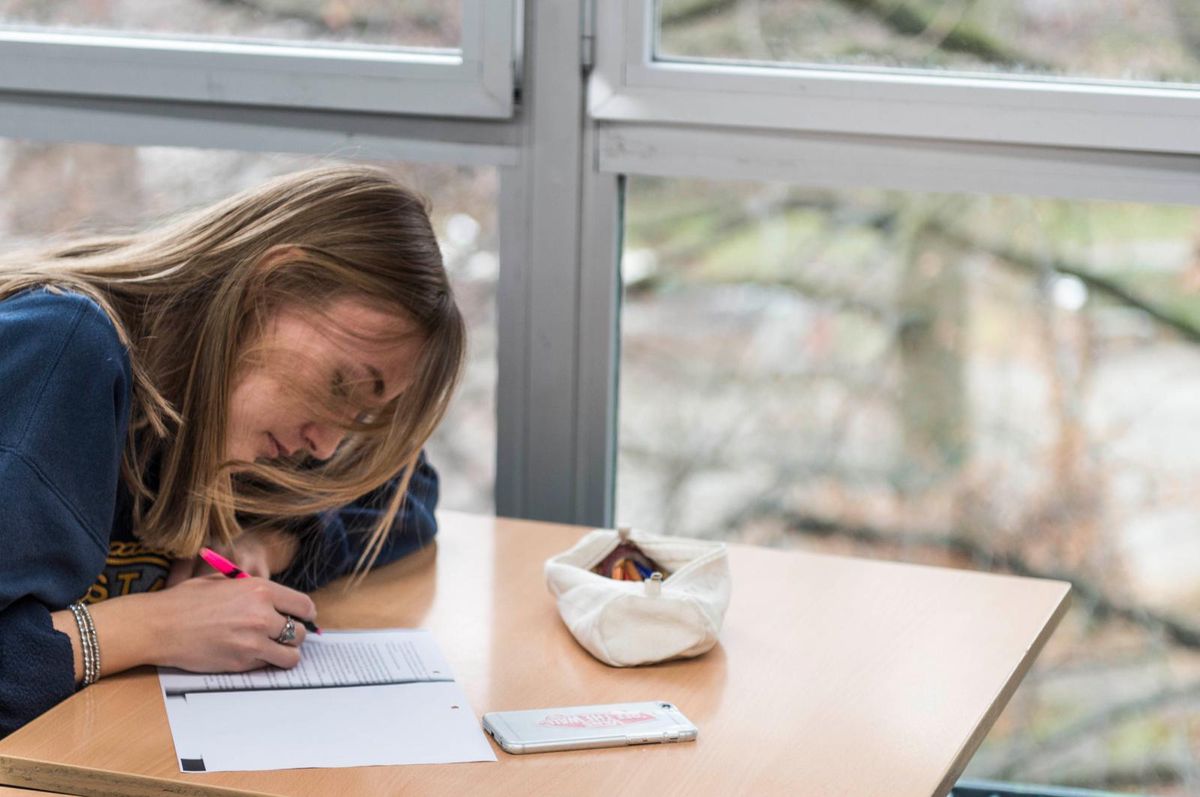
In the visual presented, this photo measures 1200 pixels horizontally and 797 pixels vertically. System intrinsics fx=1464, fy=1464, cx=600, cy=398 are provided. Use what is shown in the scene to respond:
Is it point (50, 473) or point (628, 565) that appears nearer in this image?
point (50, 473)

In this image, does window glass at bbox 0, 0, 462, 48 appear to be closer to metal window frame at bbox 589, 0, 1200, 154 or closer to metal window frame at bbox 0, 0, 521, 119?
metal window frame at bbox 0, 0, 521, 119

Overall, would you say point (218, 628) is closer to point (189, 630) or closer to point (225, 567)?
point (189, 630)

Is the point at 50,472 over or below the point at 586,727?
over

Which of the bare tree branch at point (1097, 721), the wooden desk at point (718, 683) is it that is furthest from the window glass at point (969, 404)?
the wooden desk at point (718, 683)

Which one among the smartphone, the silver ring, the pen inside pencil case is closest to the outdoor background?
the pen inside pencil case

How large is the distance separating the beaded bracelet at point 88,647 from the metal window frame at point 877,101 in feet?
3.23

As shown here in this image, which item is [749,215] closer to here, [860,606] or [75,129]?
[860,606]

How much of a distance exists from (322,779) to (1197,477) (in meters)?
1.32

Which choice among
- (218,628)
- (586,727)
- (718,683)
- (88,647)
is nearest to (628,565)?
(718,683)

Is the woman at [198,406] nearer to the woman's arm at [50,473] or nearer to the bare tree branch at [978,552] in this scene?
the woman's arm at [50,473]

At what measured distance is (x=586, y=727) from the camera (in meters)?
1.20

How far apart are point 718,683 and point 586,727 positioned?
0.18 m

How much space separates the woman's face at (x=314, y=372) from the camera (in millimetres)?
1367

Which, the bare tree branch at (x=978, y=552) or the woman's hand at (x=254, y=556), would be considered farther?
the bare tree branch at (x=978, y=552)
